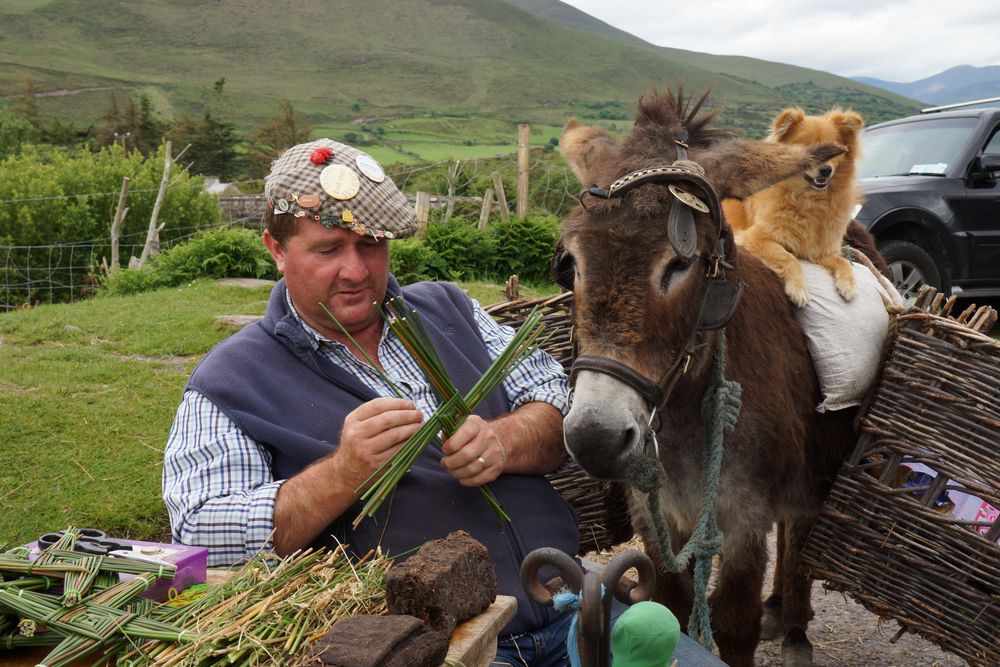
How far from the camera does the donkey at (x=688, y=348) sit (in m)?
2.16

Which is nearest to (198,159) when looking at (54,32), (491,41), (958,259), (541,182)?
(541,182)

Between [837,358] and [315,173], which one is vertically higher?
[315,173]

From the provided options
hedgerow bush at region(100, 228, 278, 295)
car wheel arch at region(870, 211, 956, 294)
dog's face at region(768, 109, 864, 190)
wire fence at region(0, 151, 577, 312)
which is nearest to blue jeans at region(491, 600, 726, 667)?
dog's face at region(768, 109, 864, 190)

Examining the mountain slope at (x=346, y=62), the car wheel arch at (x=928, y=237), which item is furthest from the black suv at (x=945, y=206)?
the mountain slope at (x=346, y=62)

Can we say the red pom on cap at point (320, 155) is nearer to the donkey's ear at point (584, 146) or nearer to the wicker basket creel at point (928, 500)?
the donkey's ear at point (584, 146)

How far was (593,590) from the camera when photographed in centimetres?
150

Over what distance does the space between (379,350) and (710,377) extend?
1006mm

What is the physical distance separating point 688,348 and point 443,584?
103 centimetres

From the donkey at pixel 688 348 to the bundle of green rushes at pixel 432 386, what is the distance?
0.23m

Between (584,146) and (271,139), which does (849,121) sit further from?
(271,139)

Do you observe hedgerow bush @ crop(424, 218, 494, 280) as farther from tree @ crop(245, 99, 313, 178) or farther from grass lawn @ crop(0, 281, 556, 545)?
tree @ crop(245, 99, 313, 178)

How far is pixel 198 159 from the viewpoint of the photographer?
55.2m

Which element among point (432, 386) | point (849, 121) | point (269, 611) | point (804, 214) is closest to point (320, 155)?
point (432, 386)

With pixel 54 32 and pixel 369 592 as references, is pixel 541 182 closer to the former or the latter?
pixel 369 592
